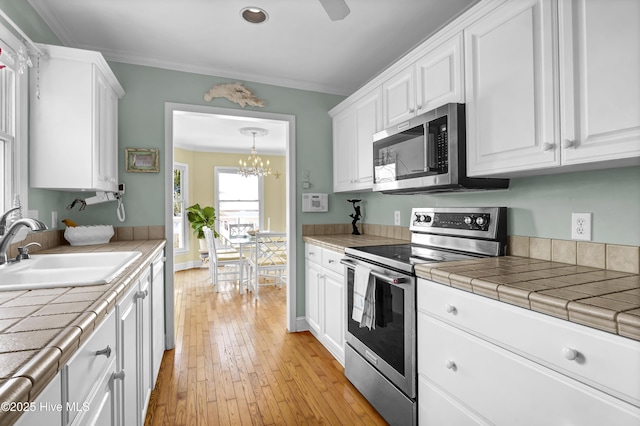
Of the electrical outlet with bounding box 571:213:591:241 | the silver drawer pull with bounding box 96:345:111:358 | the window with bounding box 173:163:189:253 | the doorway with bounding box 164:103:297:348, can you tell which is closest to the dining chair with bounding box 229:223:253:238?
the window with bounding box 173:163:189:253

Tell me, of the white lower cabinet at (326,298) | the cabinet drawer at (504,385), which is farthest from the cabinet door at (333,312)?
the cabinet drawer at (504,385)

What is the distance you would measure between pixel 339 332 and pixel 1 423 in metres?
2.18

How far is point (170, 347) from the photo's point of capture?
2.72m

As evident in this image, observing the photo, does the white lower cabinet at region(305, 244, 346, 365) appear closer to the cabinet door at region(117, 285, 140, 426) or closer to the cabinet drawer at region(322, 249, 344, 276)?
the cabinet drawer at region(322, 249, 344, 276)

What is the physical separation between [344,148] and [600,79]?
81.5 inches

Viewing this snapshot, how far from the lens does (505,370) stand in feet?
3.59

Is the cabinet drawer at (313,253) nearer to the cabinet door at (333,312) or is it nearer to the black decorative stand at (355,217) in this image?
the cabinet door at (333,312)

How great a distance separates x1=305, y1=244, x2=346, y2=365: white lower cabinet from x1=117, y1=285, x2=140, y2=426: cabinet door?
1340mm

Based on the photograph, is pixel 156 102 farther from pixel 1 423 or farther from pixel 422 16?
pixel 1 423

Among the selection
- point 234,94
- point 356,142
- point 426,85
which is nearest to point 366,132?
point 356,142

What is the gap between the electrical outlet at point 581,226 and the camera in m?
1.41

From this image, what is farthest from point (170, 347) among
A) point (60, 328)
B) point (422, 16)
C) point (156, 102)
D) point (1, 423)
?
point (422, 16)

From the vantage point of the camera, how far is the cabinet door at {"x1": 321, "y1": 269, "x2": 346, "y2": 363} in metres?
2.39

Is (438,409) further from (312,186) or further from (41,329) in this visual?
(312,186)
